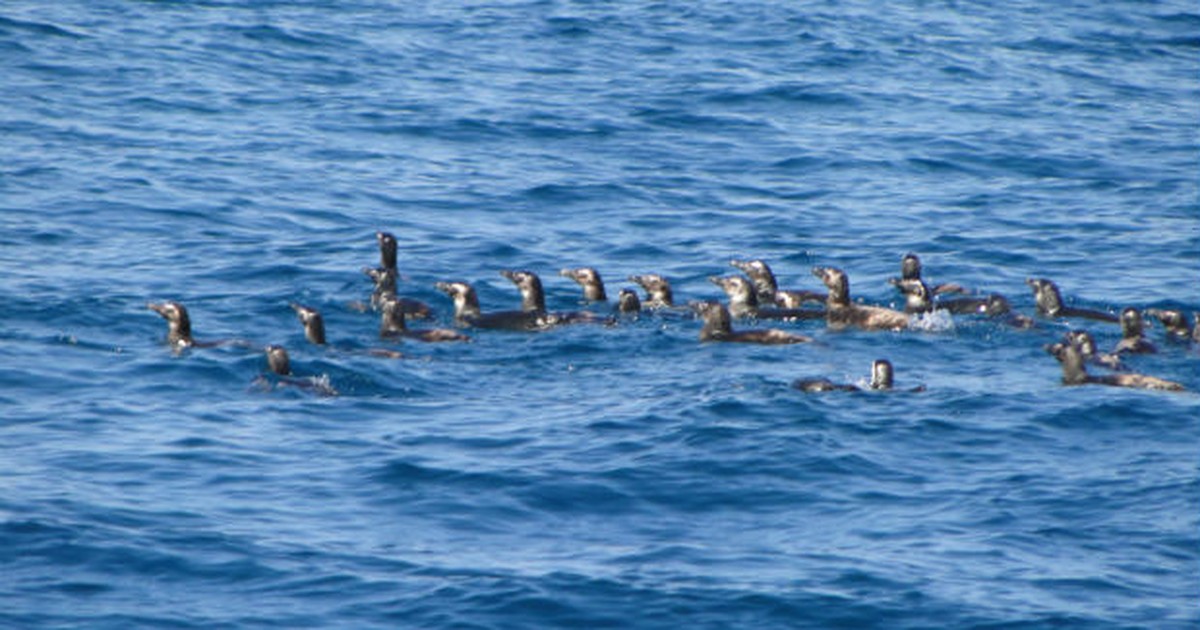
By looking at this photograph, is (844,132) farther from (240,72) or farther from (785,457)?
(785,457)

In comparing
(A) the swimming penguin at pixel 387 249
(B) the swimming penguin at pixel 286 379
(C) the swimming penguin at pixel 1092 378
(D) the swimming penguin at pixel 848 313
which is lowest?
(B) the swimming penguin at pixel 286 379

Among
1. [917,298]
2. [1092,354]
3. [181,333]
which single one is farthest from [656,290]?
[181,333]

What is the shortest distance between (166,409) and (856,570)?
7330mm

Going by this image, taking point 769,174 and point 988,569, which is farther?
point 769,174

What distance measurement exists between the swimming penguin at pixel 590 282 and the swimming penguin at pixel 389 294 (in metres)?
1.81

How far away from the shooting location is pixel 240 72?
37219 millimetres

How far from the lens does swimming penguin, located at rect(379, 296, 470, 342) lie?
21.2 m

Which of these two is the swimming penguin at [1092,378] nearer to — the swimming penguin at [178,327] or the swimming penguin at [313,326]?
the swimming penguin at [313,326]

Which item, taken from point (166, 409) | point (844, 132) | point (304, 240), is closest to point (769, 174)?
point (844, 132)

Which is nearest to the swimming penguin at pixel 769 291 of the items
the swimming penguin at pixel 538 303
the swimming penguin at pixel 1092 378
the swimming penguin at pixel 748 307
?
the swimming penguin at pixel 748 307

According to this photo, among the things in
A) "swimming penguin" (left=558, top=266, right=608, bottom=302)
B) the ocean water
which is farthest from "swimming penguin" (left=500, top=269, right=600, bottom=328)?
"swimming penguin" (left=558, top=266, right=608, bottom=302)

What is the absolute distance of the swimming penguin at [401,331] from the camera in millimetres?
21156

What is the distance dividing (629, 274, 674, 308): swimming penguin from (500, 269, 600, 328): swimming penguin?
3.16 feet

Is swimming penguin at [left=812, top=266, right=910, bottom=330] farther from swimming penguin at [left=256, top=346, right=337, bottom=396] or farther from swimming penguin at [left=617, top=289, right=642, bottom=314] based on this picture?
swimming penguin at [left=256, top=346, right=337, bottom=396]
